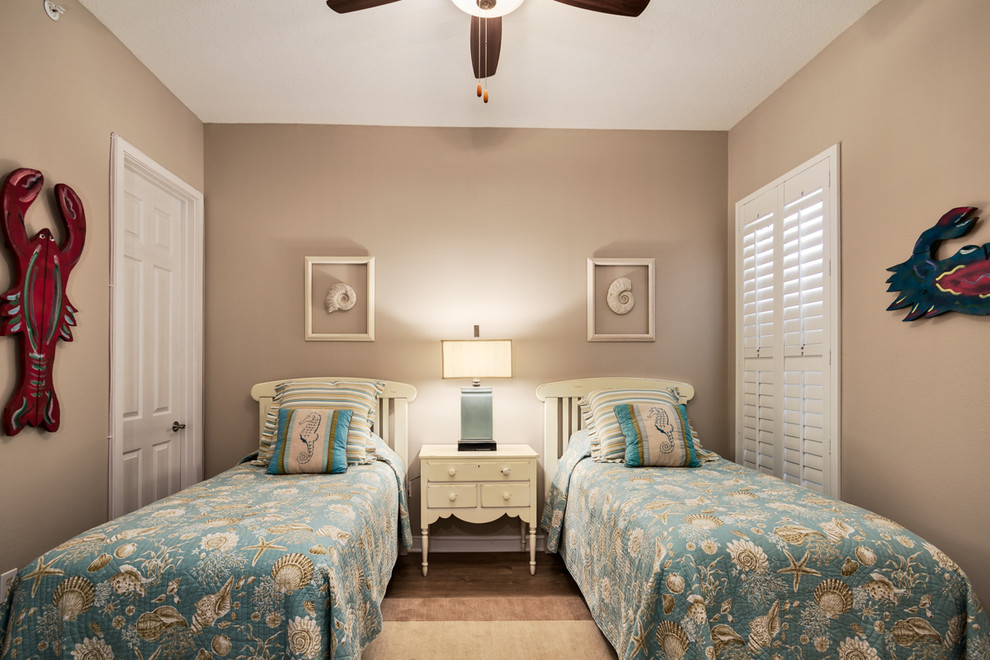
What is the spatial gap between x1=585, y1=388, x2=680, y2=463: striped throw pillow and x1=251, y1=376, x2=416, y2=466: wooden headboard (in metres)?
1.12

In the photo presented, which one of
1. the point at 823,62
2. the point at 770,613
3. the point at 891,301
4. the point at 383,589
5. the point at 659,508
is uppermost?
the point at 823,62

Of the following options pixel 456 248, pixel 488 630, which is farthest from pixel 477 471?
pixel 456 248

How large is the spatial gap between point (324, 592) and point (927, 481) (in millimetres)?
2207

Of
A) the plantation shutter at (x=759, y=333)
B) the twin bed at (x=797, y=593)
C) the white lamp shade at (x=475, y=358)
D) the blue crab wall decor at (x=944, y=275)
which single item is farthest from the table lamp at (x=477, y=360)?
the blue crab wall decor at (x=944, y=275)

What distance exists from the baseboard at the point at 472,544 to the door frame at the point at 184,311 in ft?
4.85

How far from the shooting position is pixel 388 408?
11.9ft

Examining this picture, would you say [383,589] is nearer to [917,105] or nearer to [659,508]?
[659,508]

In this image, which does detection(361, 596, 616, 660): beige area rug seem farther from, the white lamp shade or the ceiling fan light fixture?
the ceiling fan light fixture

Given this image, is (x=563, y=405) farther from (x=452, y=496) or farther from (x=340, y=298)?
(x=340, y=298)

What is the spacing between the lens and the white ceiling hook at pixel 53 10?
2.26 metres

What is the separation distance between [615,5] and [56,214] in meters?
2.29

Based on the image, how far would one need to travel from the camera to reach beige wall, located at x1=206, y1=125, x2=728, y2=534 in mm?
3658

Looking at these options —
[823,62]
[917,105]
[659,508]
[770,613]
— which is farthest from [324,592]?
[823,62]

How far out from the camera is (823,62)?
2.85 meters
